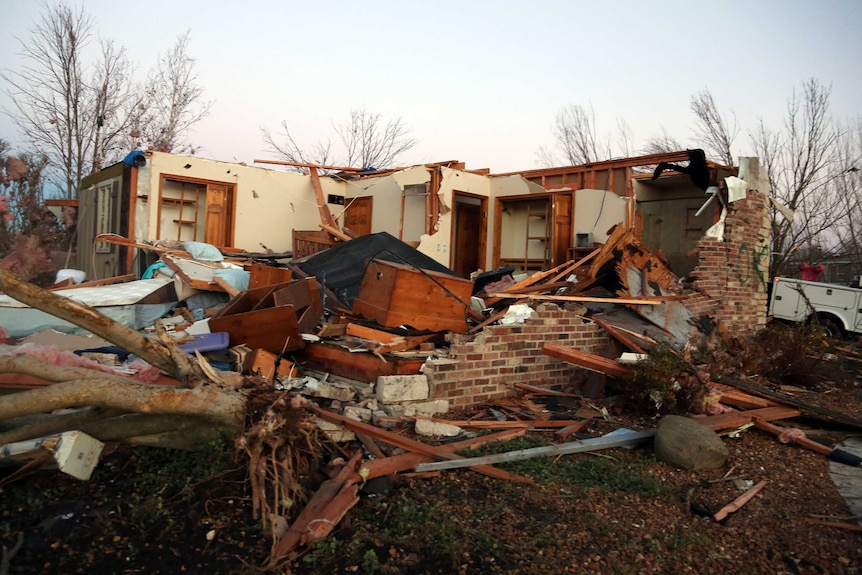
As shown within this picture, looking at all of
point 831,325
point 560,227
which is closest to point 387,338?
point 560,227

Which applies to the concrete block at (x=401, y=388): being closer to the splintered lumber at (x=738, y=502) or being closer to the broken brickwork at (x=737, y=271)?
the splintered lumber at (x=738, y=502)

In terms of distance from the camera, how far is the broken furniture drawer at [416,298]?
580 cm

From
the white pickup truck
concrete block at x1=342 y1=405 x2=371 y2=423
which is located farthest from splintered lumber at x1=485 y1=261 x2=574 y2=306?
the white pickup truck

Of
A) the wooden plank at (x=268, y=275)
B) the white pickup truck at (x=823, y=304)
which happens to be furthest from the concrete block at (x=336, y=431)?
the white pickup truck at (x=823, y=304)

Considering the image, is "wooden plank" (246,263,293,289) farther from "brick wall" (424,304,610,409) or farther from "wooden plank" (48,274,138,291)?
"wooden plank" (48,274,138,291)

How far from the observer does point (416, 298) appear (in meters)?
5.90

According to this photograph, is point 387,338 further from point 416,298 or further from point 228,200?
point 228,200

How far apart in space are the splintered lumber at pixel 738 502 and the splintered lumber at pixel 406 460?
5.49 feet

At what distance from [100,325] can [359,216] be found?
10178 millimetres

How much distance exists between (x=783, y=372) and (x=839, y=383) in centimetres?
127

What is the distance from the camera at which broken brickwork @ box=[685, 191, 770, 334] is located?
368 inches

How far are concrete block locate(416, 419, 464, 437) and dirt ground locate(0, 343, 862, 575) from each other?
0.79 meters

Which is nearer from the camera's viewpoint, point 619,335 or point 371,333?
point 371,333

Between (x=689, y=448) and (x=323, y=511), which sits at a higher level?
(x=689, y=448)
